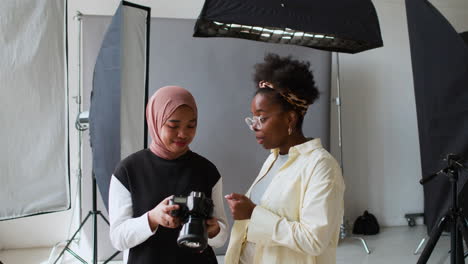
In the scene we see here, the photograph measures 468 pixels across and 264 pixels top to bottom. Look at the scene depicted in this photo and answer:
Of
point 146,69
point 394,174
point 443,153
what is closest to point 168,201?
point 146,69

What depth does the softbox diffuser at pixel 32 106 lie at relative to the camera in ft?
4.25

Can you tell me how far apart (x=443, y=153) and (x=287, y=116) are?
3.92ft

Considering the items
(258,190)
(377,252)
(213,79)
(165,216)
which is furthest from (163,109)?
(377,252)

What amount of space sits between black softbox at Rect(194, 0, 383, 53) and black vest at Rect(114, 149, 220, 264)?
606mm

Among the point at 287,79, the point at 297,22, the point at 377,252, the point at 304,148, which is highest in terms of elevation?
the point at 297,22

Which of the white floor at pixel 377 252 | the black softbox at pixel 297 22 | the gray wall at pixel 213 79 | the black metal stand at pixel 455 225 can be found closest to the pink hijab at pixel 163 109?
the black softbox at pixel 297 22

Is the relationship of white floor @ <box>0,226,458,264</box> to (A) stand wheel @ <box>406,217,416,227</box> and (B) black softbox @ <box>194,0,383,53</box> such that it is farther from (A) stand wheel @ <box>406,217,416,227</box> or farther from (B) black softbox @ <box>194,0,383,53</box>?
(B) black softbox @ <box>194,0,383,53</box>

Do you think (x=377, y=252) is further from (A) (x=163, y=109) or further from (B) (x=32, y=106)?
(B) (x=32, y=106)

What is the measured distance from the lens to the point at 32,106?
1354mm

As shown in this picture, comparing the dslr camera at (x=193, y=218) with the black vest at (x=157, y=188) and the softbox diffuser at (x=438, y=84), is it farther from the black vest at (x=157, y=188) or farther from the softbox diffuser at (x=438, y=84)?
the softbox diffuser at (x=438, y=84)

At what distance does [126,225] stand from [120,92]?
0.83 m

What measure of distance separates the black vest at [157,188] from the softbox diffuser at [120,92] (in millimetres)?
643

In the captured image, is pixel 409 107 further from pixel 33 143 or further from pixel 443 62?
pixel 33 143

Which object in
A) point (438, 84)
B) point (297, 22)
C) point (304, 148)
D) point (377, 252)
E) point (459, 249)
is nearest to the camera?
point (304, 148)
